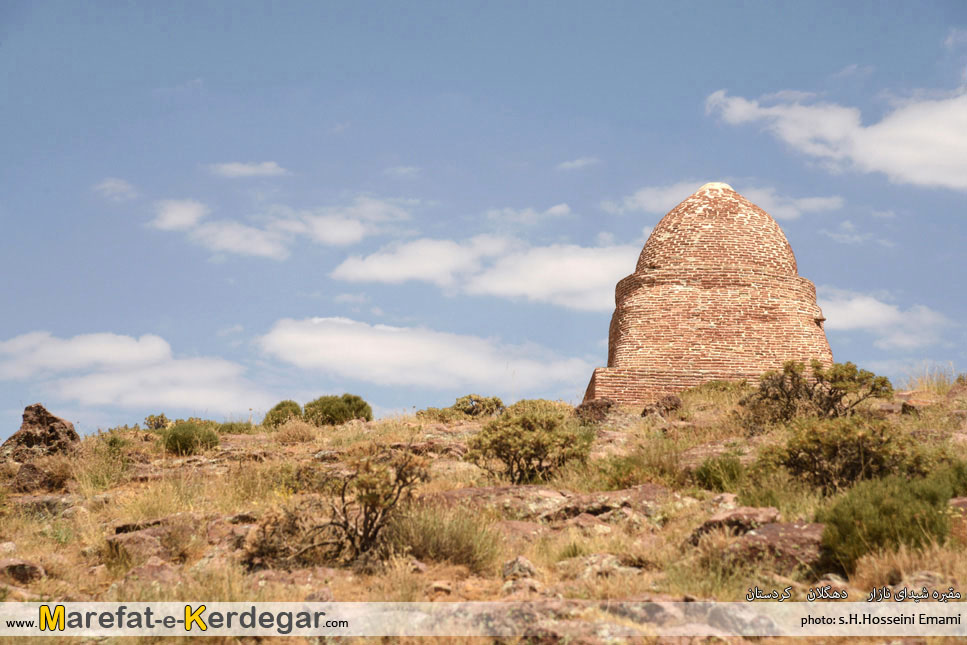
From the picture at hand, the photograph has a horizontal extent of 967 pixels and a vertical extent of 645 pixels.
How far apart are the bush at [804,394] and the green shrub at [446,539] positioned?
6.51 m

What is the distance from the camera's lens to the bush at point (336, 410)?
17969mm

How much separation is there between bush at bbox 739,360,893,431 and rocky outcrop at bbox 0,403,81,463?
38.8ft

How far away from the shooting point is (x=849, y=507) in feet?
20.2

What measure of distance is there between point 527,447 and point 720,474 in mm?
2506

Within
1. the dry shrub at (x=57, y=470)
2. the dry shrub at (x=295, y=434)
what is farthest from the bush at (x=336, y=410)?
the dry shrub at (x=57, y=470)

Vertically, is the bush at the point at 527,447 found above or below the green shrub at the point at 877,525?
above

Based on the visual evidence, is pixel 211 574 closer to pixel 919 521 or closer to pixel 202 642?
pixel 202 642

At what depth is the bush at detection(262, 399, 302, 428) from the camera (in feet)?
58.4

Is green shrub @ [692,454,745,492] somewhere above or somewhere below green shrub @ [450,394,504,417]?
below

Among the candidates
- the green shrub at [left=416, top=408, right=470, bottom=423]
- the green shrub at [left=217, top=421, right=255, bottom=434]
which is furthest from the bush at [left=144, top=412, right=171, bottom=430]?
the green shrub at [left=416, top=408, right=470, bottom=423]

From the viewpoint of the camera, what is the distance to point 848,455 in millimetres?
8109

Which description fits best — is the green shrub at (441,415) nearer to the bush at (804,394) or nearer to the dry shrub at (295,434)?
the dry shrub at (295,434)

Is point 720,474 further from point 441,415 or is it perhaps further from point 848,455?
point 441,415

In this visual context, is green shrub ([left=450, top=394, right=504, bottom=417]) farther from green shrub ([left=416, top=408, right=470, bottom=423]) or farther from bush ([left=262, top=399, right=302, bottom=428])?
bush ([left=262, top=399, right=302, bottom=428])
